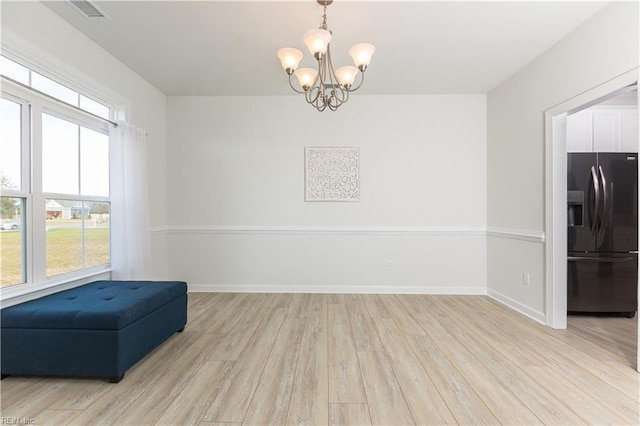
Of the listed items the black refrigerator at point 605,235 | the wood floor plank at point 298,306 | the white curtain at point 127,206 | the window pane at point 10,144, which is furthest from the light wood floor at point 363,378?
the window pane at point 10,144

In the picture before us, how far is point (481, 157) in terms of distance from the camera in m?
4.36

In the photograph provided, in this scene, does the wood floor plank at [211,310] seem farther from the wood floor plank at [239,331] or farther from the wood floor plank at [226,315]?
the wood floor plank at [239,331]

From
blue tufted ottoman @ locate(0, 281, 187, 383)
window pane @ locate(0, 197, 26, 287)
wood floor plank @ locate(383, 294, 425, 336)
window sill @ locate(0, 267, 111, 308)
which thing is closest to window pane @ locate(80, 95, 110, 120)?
window pane @ locate(0, 197, 26, 287)

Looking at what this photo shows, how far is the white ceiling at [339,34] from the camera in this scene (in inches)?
97.4

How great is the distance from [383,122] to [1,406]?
4.43 m

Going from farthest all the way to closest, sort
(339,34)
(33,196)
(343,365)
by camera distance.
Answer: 1. (339,34)
2. (33,196)
3. (343,365)

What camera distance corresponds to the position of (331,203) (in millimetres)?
4398

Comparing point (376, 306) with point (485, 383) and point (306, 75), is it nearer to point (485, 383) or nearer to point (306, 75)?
point (485, 383)

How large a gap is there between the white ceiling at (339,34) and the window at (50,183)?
75 centimetres

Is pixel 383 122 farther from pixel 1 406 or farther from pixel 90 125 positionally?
pixel 1 406

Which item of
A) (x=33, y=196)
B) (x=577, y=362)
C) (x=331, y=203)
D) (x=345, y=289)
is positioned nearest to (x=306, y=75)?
(x=331, y=203)

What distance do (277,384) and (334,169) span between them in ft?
9.57

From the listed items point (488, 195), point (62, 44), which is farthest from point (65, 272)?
point (488, 195)

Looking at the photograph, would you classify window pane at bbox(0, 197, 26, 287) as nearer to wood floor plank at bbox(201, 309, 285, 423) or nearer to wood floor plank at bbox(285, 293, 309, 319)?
wood floor plank at bbox(201, 309, 285, 423)
